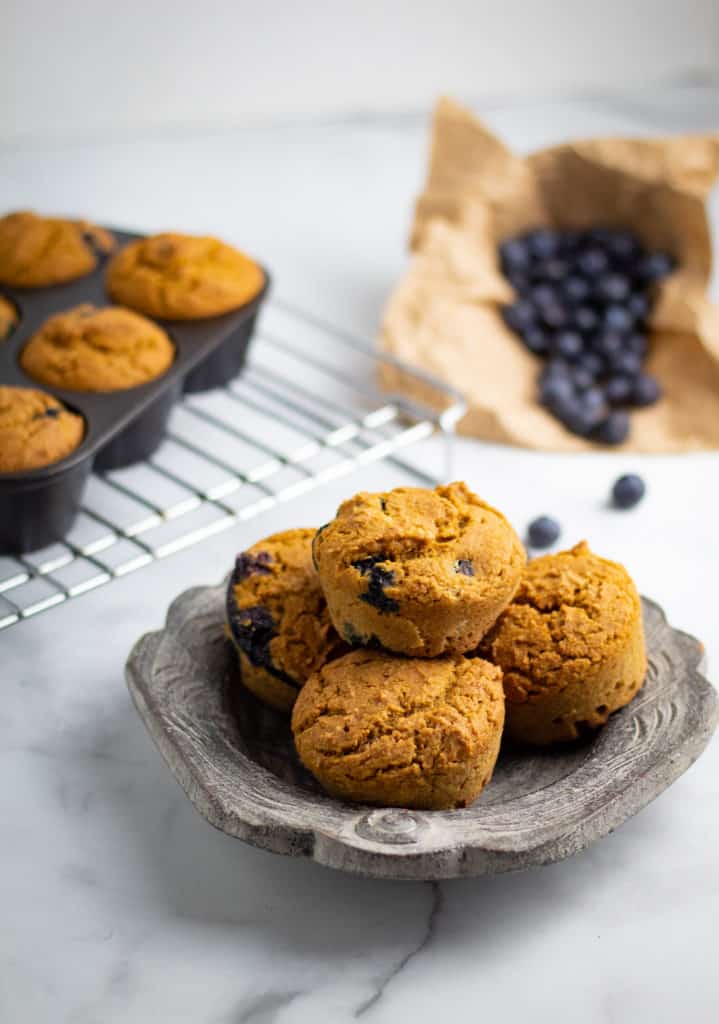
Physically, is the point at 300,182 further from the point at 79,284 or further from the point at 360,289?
the point at 79,284

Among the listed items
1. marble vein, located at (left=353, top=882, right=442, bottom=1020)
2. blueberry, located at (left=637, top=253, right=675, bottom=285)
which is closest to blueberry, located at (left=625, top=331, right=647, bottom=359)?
blueberry, located at (left=637, top=253, right=675, bottom=285)

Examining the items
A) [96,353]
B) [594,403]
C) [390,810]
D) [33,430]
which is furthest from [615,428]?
[390,810]

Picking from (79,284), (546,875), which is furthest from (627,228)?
(546,875)

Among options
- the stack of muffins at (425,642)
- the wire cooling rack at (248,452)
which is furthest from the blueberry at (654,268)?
the stack of muffins at (425,642)

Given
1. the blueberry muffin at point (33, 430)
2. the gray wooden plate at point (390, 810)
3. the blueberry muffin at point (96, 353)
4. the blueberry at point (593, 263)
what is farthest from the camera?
the blueberry at point (593, 263)

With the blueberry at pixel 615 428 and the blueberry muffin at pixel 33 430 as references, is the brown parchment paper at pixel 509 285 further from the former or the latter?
the blueberry muffin at pixel 33 430

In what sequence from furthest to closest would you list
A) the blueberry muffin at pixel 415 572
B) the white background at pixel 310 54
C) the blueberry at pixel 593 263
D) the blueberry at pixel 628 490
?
1. the white background at pixel 310 54
2. the blueberry at pixel 593 263
3. the blueberry at pixel 628 490
4. the blueberry muffin at pixel 415 572
